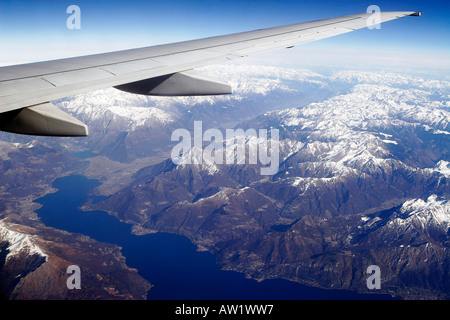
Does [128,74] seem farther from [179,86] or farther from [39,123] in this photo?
[39,123]

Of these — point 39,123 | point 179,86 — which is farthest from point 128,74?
point 39,123

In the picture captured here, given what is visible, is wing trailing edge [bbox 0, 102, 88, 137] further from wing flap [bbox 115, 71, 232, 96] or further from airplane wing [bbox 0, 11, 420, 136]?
wing flap [bbox 115, 71, 232, 96]

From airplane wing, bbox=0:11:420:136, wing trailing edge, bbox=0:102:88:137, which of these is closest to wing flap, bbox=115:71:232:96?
airplane wing, bbox=0:11:420:136

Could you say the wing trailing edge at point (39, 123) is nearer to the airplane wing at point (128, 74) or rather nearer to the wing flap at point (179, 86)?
the airplane wing at point (128, 74)

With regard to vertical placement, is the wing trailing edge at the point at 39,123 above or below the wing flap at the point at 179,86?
A: below

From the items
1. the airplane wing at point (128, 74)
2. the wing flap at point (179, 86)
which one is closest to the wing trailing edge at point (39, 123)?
the airplane wing at point (128, 74)

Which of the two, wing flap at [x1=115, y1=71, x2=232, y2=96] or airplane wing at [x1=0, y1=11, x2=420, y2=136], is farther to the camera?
wing flap at [x1=115, y1=71, x2=232, y2=96]

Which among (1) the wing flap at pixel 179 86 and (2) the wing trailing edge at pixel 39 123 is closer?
(2) the wing trailing edge at pixel 39 123

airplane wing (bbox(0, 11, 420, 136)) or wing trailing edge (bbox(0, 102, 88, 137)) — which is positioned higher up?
airplane wing (bbox(0, 11, 420, 136))
